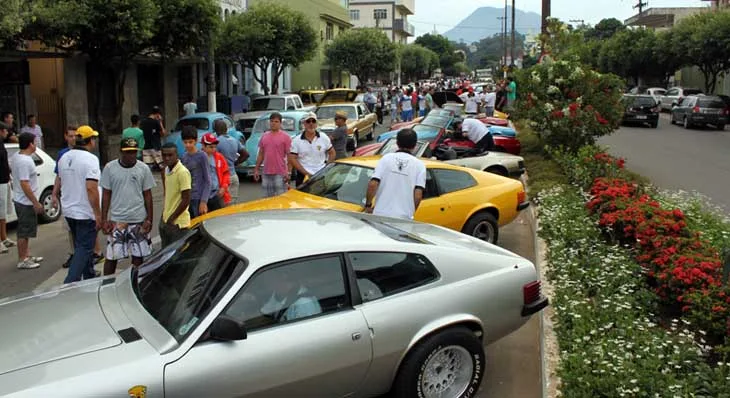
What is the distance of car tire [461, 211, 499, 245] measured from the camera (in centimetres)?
834

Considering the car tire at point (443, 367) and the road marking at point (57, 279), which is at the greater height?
the car tire at point (443, 367)

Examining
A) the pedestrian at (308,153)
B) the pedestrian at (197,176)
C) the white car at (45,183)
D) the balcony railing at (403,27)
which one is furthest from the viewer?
the balcony railing at (403,27)

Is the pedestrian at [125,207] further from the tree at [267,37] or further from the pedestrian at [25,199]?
the tree at [267,37]

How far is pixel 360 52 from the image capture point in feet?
151

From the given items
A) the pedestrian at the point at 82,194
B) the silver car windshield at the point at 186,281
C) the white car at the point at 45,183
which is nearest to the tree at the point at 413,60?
the white car at the point at 45,183

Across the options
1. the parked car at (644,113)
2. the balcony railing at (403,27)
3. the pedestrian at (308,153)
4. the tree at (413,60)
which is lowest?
the pedestrian at (308,153)

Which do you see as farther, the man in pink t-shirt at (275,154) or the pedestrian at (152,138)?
the pedestrian at (152,138)

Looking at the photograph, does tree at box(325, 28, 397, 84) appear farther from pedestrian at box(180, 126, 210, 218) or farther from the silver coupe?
the silver coupe

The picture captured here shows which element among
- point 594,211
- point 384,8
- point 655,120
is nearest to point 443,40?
point 384,8

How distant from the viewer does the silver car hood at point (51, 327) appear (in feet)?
11.3

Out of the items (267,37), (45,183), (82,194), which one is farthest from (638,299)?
(267,37)

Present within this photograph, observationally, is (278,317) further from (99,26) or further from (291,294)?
(99,26)

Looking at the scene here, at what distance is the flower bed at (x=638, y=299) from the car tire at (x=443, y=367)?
622mm

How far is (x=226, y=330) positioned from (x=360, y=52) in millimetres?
43696
